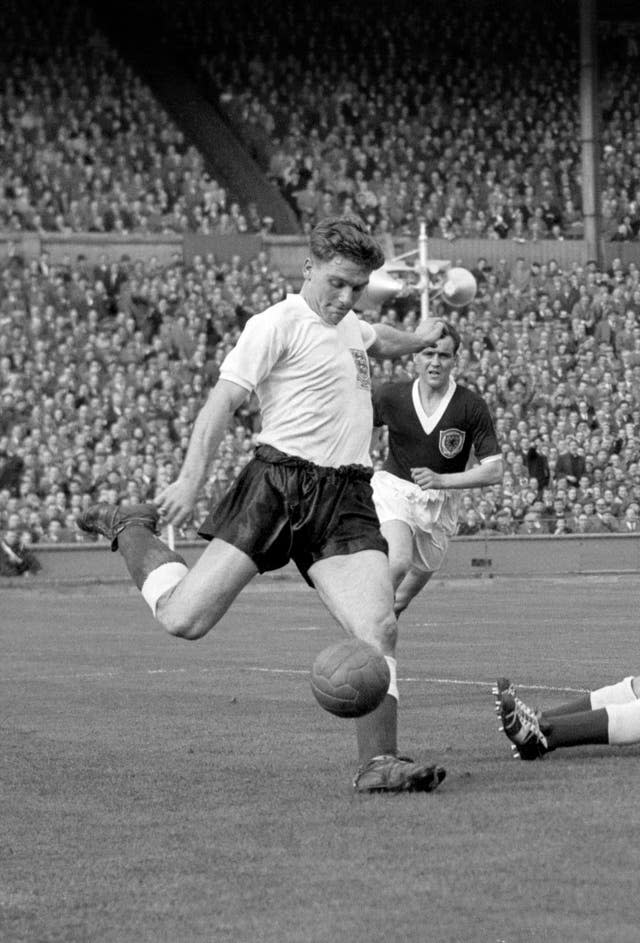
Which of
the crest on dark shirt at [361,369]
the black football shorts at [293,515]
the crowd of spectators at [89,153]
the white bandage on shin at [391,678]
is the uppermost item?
the crest on dark shirt at [361,369]

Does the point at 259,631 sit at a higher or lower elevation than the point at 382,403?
lower

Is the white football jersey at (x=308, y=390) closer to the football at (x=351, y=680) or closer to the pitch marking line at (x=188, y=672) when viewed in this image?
the football at (x=351, y=680)

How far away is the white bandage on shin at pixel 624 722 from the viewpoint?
23.7ft

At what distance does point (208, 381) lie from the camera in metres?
30.7

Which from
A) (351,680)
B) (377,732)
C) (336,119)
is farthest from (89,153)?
(351,680)

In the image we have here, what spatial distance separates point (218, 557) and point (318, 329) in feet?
3.19

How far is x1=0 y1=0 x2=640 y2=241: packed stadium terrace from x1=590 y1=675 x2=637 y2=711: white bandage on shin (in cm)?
2858

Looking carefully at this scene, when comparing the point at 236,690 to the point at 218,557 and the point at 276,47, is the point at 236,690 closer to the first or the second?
the point at 218,557

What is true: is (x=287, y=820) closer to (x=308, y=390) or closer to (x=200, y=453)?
(x=200, y=453)

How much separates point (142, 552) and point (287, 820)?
1.76 m

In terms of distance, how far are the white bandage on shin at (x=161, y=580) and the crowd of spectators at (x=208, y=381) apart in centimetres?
1899

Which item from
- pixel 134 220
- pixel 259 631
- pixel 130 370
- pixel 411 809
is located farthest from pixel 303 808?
pixel 134 220

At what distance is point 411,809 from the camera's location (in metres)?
6.33

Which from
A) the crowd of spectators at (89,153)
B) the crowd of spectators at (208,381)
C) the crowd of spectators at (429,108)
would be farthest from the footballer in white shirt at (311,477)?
the crowd of spectators at (429,108)
